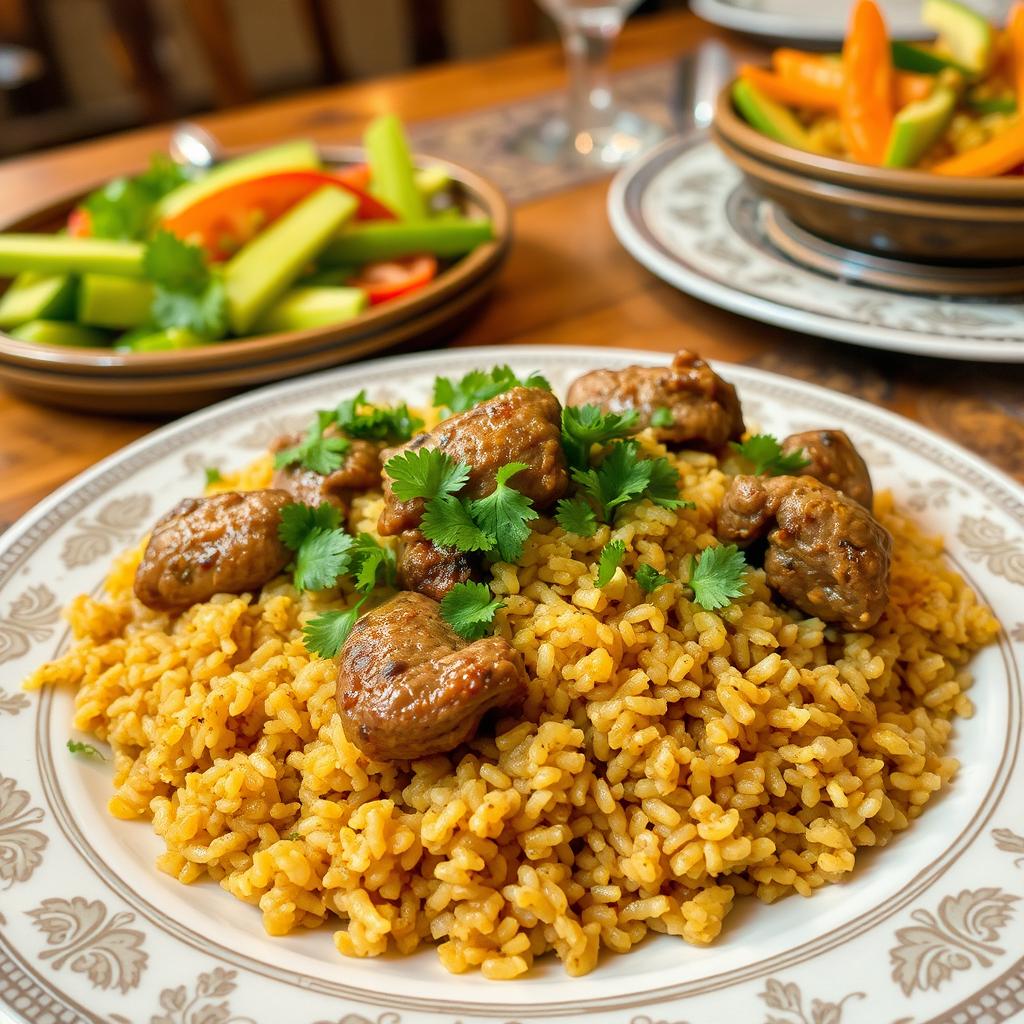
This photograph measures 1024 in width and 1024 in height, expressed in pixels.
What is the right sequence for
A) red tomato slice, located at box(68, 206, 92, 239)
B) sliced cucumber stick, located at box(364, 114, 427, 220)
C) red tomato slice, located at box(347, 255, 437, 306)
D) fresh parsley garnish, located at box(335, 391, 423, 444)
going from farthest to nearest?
sliced cucumber stick, located at box(364, 114, 427, 220) → red tomato slice, located at box(68, 206, 92, 239) → red tomato slice, located at box(347, 255, 437, 306) → fresh parsley garnish, located at box(335, 391, 423, 444)

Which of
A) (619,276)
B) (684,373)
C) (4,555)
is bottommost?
(619,276)

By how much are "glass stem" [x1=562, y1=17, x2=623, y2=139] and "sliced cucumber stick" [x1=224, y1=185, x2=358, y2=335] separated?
1.71 metres

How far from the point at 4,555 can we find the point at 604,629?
1499 millimetres

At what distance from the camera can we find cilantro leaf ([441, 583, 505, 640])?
6.37 ft

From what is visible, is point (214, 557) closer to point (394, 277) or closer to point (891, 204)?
point (394, 277)

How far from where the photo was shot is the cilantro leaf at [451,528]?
2000 mm

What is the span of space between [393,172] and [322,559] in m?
2.81

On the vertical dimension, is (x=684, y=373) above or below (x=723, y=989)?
above

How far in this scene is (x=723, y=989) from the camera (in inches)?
62.4

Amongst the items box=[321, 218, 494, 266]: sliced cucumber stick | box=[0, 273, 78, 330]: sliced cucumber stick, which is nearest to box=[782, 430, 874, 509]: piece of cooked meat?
box=[321, 218, 494, 266]: sliced cucumber stick

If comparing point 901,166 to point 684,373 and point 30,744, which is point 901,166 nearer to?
point 684,373

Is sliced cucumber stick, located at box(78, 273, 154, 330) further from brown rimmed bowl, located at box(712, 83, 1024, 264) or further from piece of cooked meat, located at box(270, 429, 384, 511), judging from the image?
brown rimmed bowl, located at box(712, 83, 1024, 264)

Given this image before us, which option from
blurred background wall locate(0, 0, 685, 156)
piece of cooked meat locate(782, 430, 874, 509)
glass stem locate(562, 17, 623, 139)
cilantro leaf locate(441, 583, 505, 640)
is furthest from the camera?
blurred background wall locate(0, 0, 685, 156)

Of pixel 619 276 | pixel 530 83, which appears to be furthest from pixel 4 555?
pixel 530 83
